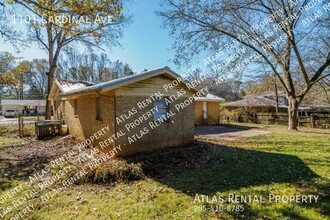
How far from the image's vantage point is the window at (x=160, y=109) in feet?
31.1

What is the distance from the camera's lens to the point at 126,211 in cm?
439

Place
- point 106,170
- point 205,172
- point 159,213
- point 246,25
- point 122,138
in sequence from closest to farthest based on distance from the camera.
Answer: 1. point 159,213
2. point 106,170
3. point 205,172
4. point 122,138
5. point 246,25

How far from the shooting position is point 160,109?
9680 millimetres

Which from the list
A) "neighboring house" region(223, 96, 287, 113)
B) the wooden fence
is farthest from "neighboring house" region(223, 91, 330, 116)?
the wooden fence

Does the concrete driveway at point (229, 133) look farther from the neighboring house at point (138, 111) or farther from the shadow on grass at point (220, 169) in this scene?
the shadow on grass at point (220, 169)

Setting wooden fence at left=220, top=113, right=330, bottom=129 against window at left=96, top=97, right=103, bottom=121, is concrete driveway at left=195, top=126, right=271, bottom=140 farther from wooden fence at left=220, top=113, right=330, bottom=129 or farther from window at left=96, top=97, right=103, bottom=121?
window at left=96, top=97, right=103, bottom=121

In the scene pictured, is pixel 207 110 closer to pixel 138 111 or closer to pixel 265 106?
pixel 138 111

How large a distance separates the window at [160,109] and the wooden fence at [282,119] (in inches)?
613

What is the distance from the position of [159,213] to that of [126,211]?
72cm

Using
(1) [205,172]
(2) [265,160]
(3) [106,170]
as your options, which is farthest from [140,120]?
(2) [265,160]

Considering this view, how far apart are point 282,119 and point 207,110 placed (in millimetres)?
9039

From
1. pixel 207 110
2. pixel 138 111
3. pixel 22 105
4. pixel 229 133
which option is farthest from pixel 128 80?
pixel 22 105

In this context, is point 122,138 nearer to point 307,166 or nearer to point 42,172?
point 42,172

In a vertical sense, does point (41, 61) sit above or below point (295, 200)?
above
